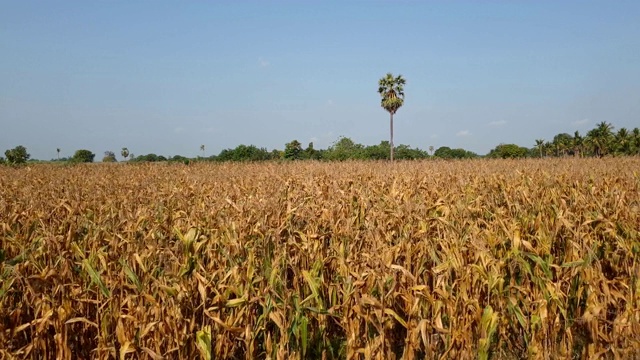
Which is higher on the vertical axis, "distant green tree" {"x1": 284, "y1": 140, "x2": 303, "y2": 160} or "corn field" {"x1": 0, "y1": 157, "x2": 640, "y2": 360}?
"distant green tree" {"x1": 284, "y1": 140, "x2": 303, "y2": 160}

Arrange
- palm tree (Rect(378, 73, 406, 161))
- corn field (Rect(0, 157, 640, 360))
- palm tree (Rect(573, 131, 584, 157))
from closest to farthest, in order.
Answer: corn field (Rect(0, 157, 640, 360)) → palm tree (Rect(378, 73, 406, 161)) → palm tree (Rect(573, 131, 584, 157))

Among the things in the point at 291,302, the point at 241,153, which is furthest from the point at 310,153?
the point at 291,302

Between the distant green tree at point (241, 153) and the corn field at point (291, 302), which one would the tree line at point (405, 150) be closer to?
the distant green tree at point (241, 153)

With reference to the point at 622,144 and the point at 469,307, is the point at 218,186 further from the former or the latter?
the point at 622,144

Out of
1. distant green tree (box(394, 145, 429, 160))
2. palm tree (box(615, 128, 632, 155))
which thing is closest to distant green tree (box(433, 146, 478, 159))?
distant green tree (box(394, 145, 429, 160))

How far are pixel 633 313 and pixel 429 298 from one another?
1.76 metres

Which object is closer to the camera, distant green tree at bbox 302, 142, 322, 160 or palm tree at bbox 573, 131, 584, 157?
distant green tree at bbox 302, 142, 322, 160

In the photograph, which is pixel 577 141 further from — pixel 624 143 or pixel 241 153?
pixel 241 153

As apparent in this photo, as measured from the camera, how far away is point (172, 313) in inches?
119

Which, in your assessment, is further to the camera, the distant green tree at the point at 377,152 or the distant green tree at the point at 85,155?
the distant green tree at the point at 85,155

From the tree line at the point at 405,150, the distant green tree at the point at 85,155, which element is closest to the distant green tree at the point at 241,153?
the tree line at the point at 405,150

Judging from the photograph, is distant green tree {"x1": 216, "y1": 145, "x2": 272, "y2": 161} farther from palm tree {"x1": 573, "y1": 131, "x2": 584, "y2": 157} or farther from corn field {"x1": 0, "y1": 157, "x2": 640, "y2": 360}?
palm tree {"x1": 573, "y1": 131, "x2": 584, "y2": 157}

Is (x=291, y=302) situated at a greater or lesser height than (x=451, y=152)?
lesser

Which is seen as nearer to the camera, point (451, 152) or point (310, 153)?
point (310, 153)
